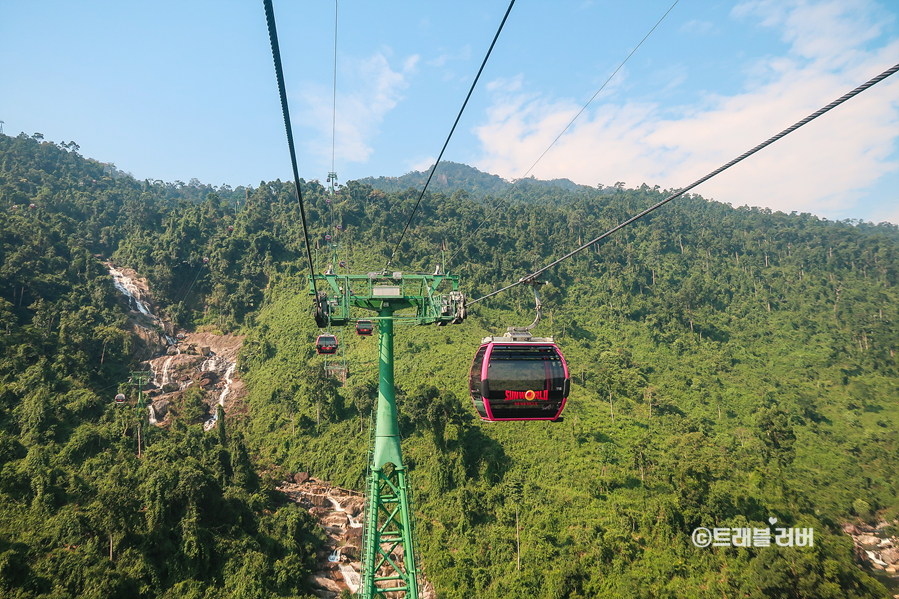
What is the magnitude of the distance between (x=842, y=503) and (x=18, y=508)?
52209 mm

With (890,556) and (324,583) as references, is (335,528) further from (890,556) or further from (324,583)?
(890,556)

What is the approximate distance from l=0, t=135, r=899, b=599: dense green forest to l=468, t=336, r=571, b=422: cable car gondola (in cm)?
1648

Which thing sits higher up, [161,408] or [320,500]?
[161,408]

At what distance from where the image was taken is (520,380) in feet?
33.6

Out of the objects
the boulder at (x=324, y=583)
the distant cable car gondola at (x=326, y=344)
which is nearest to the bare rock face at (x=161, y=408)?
the boulder at (x=324, y=583)

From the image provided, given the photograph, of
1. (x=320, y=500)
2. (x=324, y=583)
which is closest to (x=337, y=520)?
(x=320, y=500)

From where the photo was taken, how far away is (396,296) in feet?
47.1

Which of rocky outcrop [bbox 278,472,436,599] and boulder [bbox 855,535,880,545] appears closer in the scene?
rocky outcrop [bbox 278,472,436,599]

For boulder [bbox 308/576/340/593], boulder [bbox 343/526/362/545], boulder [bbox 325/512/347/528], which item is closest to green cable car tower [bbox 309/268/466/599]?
boulder [bbox 308/576/340/593]

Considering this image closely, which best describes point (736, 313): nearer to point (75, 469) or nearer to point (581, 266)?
point (581, 266)

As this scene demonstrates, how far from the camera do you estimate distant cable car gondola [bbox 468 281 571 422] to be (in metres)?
10.2

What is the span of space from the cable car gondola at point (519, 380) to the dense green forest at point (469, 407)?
16479 mm

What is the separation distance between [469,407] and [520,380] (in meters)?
24.7

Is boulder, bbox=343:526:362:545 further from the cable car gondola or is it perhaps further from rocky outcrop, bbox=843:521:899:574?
rocky outcrop, bbox=843:521:899:574
